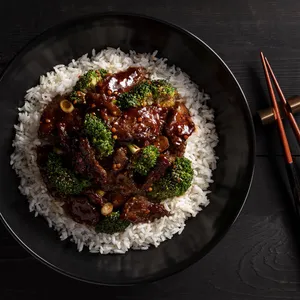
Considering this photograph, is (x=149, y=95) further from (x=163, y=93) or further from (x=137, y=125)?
(x=137, y=125)

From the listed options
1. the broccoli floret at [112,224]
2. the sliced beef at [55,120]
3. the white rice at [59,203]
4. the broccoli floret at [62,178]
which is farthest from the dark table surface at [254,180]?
the broccoli floret at [62,178]

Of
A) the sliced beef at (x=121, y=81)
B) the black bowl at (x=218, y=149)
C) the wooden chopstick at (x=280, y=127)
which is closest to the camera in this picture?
the sliced beef at (x=121, y=81)

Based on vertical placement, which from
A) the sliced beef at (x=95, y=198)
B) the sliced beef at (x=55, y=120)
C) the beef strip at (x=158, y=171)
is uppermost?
the sliced beef at (x=55, y=120)

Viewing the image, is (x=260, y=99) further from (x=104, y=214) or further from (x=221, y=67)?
(x=104, y=214)

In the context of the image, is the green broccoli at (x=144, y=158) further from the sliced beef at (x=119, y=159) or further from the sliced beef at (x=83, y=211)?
the sliced beef at (x=83, y=211)

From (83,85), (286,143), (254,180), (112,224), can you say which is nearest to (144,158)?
(112,224)

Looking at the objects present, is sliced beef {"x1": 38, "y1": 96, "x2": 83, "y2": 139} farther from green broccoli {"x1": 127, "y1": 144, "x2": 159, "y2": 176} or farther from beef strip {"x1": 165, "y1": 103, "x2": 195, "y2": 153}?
beef strip {"x1": 165, "y1": 103, "x2": 195, "y2": 153}

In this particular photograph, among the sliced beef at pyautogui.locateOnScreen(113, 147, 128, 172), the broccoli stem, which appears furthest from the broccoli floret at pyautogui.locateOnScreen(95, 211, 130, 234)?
the broccoli stem
